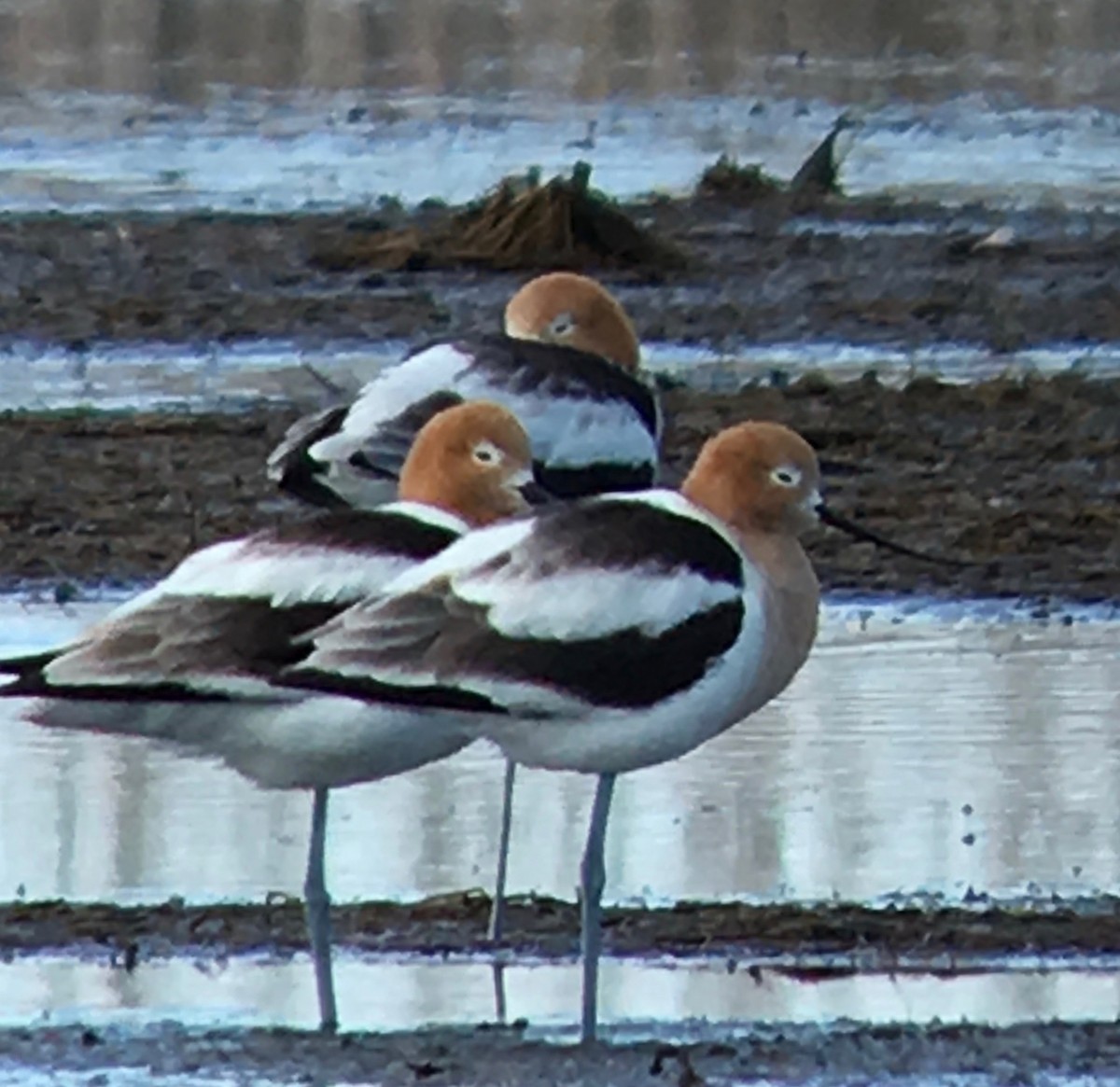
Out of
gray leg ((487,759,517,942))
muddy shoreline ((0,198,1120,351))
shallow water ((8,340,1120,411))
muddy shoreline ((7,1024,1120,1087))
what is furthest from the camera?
muddy shoreline ((0,198,1120,351))

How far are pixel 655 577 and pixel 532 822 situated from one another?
154cm

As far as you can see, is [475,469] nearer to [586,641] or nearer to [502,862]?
[502,862]

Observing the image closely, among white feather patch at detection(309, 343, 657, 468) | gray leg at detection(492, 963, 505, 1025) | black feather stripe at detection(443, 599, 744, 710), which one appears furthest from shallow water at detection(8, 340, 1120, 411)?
black feather stripe at detection(443, 599, 744, 710)

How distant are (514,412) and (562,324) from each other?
1.44m

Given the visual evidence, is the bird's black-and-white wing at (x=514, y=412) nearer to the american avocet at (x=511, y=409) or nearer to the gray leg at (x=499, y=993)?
the american avocet at (x=511, y=409)

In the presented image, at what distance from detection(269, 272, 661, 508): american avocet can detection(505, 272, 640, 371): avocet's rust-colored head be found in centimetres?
54

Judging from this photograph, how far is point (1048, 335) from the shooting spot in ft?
54.8

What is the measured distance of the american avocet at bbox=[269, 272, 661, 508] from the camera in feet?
33.8

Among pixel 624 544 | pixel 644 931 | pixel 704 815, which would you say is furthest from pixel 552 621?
pixel 704 815

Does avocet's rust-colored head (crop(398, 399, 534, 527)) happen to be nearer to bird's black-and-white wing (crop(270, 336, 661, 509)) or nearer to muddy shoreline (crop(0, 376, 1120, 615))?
bird's black-and-white wing (crop(270, 336, 661, 509))

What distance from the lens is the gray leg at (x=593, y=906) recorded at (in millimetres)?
7211

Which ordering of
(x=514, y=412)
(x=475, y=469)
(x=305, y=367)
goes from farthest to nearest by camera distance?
1. (x=305, y=367)
2. (x=514, y=412)
3. (x=475, y=469)

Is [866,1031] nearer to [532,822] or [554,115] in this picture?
[532,822]

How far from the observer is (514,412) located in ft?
33.7
